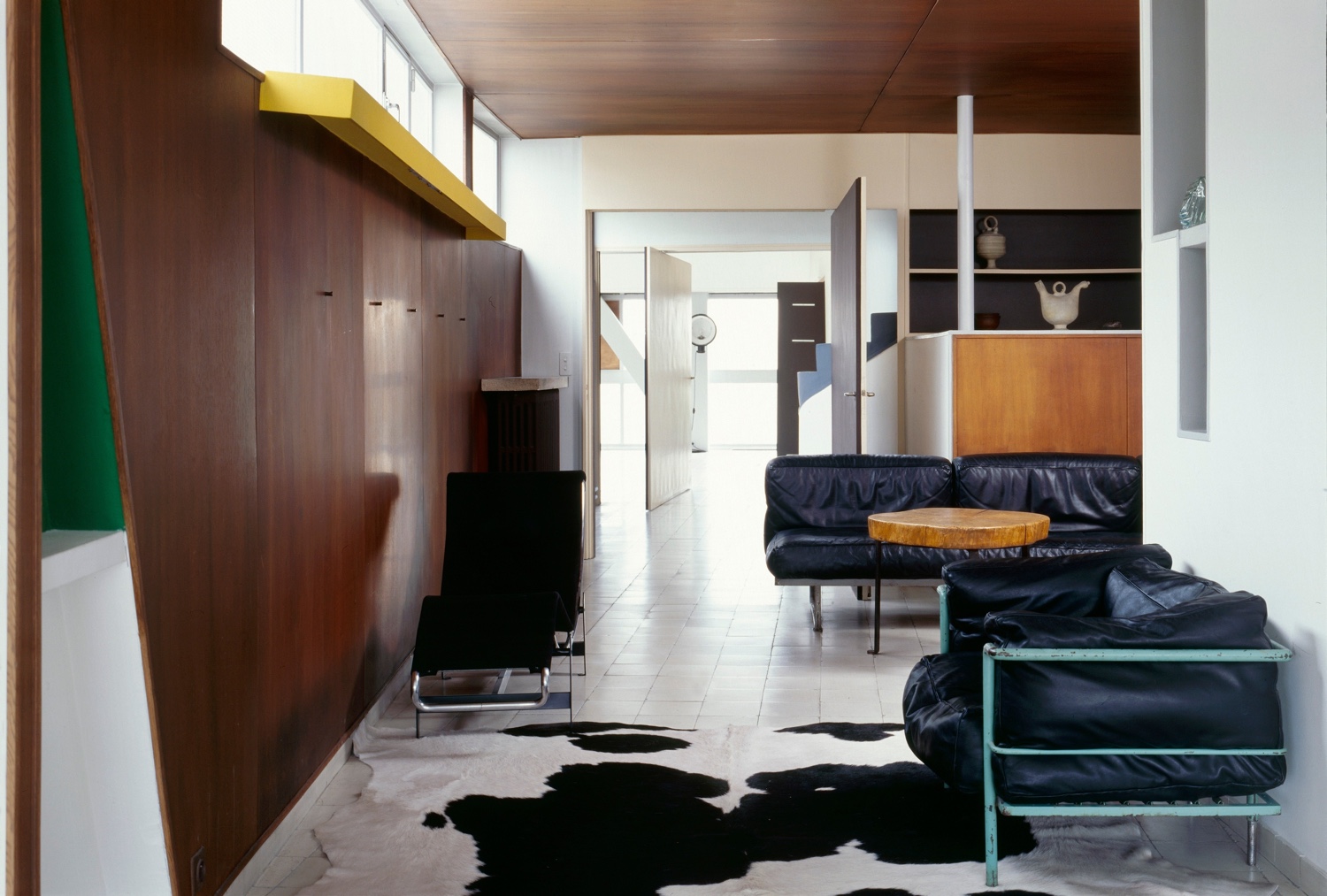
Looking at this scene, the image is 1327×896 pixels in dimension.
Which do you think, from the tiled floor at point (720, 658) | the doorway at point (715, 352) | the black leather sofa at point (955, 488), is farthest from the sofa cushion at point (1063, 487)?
the doorway at point (715, 352)

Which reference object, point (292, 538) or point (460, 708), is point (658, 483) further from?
point (292, 538)

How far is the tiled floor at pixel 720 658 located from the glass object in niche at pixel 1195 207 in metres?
1.78

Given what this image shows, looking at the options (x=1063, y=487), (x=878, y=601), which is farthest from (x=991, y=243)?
(x=878, y=601)

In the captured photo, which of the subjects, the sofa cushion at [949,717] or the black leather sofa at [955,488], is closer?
the sofa cushion at [949,717]

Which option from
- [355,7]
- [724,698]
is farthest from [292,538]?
[355,7]

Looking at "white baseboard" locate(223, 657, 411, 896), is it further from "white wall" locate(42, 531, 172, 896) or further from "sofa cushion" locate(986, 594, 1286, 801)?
"sofa cushion" locate(986, 594, 1286, 801)

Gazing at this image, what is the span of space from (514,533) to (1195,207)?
2.95m

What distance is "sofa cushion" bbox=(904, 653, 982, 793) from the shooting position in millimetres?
3043

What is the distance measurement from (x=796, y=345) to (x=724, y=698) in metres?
10.5

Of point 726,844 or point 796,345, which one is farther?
point 796,345

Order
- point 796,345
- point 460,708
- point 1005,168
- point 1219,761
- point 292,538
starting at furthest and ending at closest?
point 796,345, point 1005,168, point 460,708, point 292,538, point 1219,761

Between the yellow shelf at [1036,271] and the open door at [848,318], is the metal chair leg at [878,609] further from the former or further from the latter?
the yellow shelf at [1036,271]

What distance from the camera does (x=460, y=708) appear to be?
429cm

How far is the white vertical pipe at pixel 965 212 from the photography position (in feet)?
24.9
